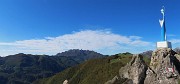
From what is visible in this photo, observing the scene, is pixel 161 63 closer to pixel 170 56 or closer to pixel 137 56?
pixel 170 56

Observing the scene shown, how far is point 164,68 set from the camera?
64000 mm

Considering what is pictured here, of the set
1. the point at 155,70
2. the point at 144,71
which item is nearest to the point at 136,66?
the point at 144,71

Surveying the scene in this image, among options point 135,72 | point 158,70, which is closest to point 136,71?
point 135,72

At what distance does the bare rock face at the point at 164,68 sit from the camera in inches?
2459

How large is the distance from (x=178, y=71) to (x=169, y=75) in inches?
95.6

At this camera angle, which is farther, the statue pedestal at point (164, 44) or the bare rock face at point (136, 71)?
the bare rock face at point (136, 71)

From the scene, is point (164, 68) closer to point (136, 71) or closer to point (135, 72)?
point (136, 71)

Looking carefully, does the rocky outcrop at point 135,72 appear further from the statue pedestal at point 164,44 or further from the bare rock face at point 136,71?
the statue pedestal at point 164,44

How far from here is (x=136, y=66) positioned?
7288 centimetres

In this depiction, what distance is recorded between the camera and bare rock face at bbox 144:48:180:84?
62469 millimetres

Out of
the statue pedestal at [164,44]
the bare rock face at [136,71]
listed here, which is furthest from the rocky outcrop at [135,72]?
the statue pedestal at [164,44]

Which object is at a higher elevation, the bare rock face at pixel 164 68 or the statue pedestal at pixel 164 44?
the statue pedestal at pixel 164 44

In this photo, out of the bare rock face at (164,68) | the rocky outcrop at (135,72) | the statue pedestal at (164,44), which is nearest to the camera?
the bare rock face at (164,68)

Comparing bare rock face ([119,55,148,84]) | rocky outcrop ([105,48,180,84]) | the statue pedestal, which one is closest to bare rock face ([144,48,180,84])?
rocky outcrop ([105,48,180,84])
